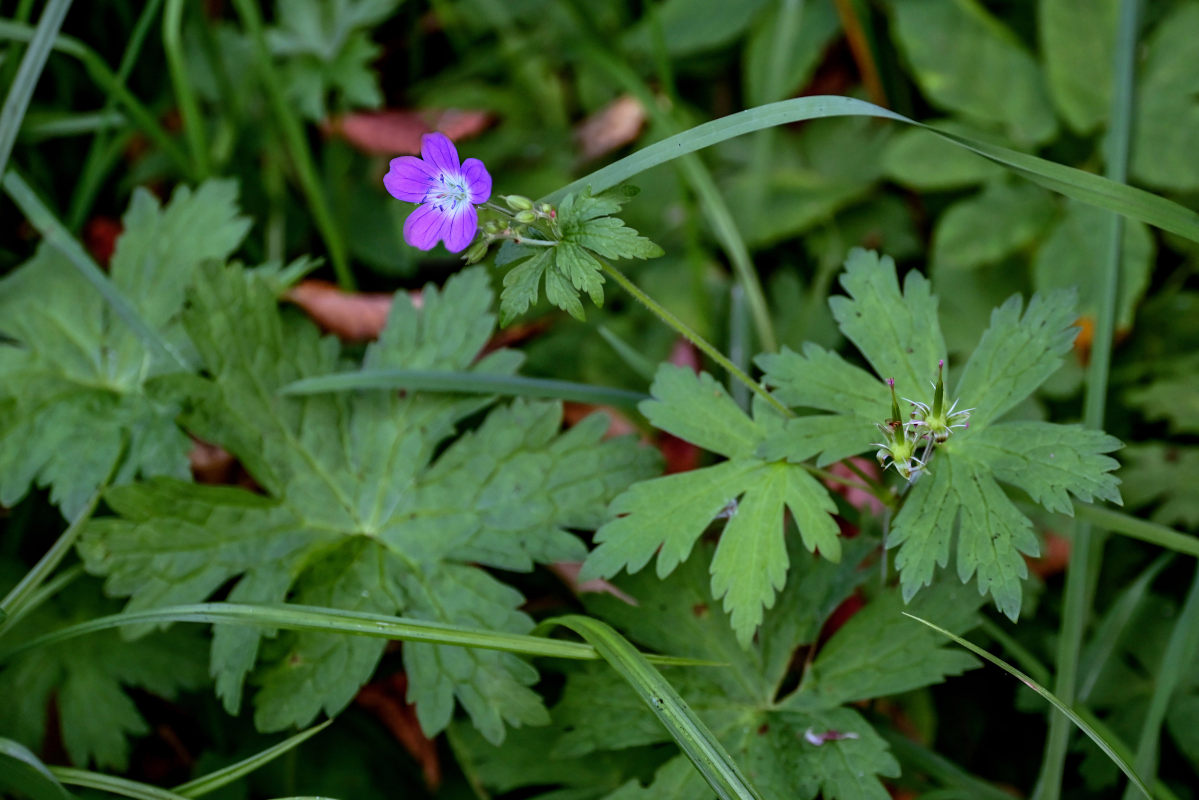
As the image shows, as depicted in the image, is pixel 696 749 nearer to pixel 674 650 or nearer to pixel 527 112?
pixel 674 650

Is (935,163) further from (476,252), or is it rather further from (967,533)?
(476,252)

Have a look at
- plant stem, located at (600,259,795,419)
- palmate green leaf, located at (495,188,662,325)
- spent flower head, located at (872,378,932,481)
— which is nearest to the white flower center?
palmate green leaf, located at (495,188,662,325)

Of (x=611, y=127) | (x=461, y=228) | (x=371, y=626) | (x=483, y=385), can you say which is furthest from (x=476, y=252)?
(x=611, y=127)

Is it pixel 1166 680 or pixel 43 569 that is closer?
pixel 1166 680

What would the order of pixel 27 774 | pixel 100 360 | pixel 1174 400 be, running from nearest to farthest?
pixel 27 774 < pixel 100 360 < pixel 1174 400

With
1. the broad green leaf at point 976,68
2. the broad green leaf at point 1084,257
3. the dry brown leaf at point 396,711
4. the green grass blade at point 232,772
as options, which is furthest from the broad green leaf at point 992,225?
the green grass blade at point 232,772

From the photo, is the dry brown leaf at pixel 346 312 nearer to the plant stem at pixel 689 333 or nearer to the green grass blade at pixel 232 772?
the plant stem at pixel 689 333

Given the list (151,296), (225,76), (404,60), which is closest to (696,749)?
(151,296)
